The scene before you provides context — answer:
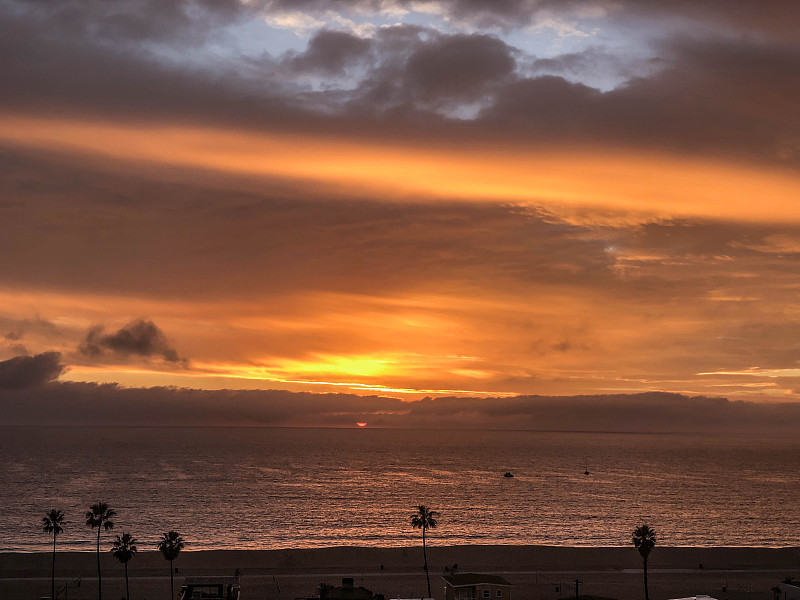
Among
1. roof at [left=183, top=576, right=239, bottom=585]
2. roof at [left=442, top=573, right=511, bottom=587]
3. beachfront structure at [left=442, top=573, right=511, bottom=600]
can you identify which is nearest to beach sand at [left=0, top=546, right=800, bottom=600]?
roof at [left=183, top=576, right=239, bottom=585]

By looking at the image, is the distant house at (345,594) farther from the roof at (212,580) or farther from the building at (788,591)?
the building at (788,591)

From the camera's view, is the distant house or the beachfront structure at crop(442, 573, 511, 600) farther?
the beachfront structure at crop(442, 573, 511, 600)

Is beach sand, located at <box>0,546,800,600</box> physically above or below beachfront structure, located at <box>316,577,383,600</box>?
below

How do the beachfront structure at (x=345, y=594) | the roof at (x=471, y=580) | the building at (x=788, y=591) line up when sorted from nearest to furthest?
1. the beachfront structure at (x=345, y=594)
2. the roof at (x=471, y=580)
3. the building at (x=788, y=591)

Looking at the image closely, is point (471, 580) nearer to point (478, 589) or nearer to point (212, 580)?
point (478, 589)

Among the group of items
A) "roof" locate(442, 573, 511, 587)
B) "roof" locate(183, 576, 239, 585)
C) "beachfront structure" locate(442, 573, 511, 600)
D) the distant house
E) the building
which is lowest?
the building

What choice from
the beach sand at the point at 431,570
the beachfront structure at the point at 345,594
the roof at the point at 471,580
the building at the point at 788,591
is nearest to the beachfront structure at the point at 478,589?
the roof at the point at 471,580

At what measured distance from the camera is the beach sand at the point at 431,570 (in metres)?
85.8

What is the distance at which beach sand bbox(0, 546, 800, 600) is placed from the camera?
8581 cm

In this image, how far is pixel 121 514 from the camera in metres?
150

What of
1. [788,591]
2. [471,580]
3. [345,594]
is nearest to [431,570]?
[471,580]

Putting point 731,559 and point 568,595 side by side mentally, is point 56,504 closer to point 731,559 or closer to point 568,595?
point 568,595

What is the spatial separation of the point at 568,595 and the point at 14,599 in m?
59.9

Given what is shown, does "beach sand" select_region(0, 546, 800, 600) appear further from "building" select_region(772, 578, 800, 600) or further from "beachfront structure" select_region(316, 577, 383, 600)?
"beachfront structure" select_region(316, 577, 383, 600)
